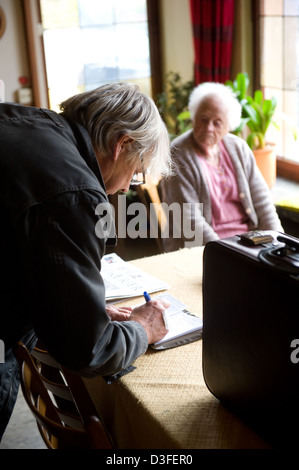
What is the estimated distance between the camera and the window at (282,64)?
364cm

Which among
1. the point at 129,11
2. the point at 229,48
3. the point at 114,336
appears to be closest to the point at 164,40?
the point at 129,11

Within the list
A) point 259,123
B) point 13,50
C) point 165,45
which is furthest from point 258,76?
point 13,50

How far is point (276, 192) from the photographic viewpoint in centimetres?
352

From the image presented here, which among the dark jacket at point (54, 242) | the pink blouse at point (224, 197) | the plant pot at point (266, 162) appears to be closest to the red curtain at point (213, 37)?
the plant pot at point (266, 162)

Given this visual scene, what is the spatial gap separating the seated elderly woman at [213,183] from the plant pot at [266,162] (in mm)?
806

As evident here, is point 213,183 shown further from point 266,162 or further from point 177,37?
point 177,37

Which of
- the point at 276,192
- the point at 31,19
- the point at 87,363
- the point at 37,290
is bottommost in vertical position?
the point at 276,192

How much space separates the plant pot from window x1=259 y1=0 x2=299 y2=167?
22cm

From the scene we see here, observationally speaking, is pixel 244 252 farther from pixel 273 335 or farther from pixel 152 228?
pixel 152 228

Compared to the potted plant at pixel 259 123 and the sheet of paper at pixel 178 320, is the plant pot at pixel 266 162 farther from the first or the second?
the sheet of paper at pixel 178 320

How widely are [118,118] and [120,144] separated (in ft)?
0.18

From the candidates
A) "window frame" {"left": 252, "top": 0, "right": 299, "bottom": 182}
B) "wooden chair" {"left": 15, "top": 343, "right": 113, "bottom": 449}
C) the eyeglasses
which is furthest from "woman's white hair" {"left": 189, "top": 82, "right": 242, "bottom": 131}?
"wooden chair" {"left": 15, "top": 343, "right": 113, "bottom": 449}

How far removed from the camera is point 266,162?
3508mm
